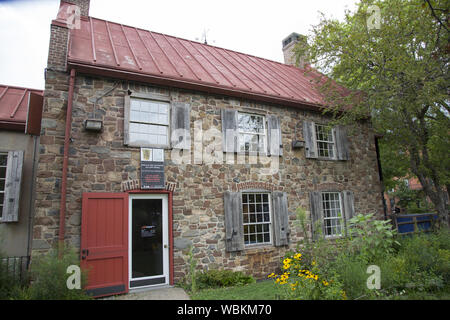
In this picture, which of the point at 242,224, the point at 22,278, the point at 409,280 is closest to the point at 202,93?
the point at 242,224

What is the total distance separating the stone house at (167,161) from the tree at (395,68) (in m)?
1.50

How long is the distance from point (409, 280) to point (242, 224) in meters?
4.16

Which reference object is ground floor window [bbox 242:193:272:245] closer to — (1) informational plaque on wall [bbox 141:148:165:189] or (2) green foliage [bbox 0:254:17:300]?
(1) informational plaque on wall [bbox 141:148:165:189]

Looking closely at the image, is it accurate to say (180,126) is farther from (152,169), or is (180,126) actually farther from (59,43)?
(59,43)

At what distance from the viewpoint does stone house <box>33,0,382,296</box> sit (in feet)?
21.7

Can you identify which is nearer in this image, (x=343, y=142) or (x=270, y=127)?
(x=270, y=127)

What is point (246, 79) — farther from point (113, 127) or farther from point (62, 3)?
point (62, 3)

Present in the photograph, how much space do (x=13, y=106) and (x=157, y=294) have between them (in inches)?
285

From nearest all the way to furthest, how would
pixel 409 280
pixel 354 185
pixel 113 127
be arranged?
pixel 409 280, pixel 113 127, pixel 354 185

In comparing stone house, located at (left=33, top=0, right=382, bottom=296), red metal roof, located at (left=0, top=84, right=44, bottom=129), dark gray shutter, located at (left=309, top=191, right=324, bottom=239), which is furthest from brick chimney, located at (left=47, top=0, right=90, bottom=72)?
dark gray shutter, located at (left=309, top=191, right=324, bottom=239)

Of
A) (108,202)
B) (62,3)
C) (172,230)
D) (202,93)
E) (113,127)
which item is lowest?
(172,230)

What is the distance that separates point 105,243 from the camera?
6.59 metres

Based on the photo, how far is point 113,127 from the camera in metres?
7.23

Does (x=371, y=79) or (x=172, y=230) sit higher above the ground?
(x=371, y=79)
